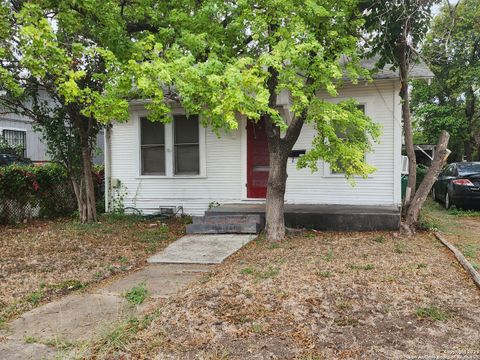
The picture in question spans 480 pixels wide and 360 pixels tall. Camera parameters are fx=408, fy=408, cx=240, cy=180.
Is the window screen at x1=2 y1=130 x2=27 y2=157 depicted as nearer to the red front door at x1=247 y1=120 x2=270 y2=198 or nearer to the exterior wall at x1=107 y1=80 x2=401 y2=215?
the exterior wall at x1=107 y1=80 x2=401 y2=215

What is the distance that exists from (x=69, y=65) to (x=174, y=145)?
15.0ft

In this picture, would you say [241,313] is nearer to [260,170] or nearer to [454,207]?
[260,170]

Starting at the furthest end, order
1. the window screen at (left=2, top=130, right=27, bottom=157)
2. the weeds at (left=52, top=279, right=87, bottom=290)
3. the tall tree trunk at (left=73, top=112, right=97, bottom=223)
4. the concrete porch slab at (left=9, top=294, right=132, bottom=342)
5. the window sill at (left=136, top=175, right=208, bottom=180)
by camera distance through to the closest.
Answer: the window screen at (left=2, top=130, right=27, bottom=157) < the window sill at (left=136, top=175, right=208, bottom=180) < the tall tree trunk at (left=73, top=112, right=97, bottom=223) < the weeds at (left=52, top=279, right=87, bottom=290) < the concrete porch slab at (left=9, top=294, right=132, bottom=342)

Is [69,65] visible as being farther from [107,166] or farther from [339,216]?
[339,216]

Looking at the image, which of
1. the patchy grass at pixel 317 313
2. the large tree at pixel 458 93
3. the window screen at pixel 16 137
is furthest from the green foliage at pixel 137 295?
the window screen at pixel 16 137

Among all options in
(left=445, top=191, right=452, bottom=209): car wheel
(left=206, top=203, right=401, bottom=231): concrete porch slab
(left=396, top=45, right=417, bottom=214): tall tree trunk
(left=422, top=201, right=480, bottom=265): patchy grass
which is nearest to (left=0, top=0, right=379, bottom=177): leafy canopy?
(left=396, top=45, right=417, bottom=214): tall tree trunk

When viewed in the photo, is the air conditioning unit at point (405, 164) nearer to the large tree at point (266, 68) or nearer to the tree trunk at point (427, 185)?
the tree trunk at point (427, 185)

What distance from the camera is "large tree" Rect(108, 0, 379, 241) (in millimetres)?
5016

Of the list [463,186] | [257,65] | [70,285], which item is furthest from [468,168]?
[70,285]

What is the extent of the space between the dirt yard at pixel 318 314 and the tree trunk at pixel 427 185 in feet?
6.13

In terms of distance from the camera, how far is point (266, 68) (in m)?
6.19

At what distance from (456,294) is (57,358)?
12.2 feet

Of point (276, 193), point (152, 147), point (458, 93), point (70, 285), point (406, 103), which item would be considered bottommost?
point (70, 285)

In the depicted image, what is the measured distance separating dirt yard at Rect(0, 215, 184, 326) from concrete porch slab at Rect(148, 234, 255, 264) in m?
0.34
